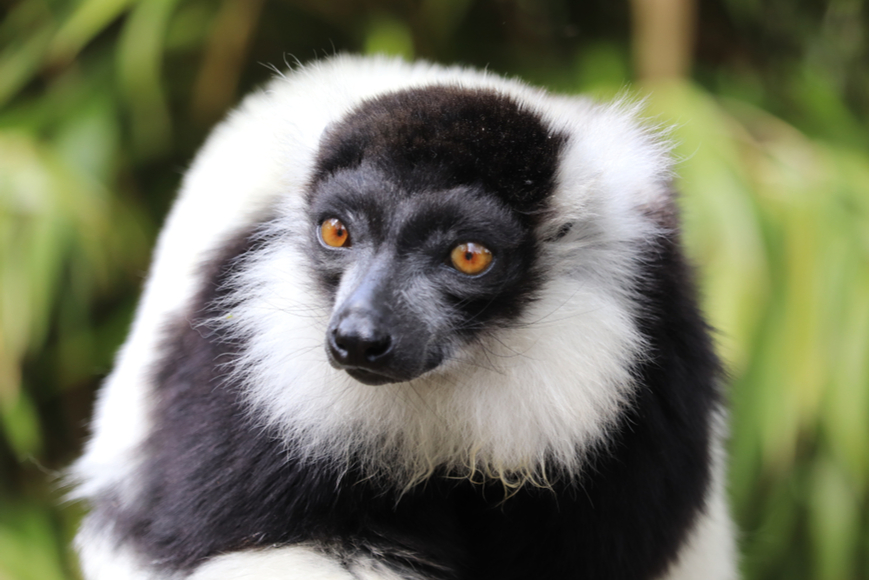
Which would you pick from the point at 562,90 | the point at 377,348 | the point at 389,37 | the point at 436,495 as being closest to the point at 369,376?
the point at 377,348

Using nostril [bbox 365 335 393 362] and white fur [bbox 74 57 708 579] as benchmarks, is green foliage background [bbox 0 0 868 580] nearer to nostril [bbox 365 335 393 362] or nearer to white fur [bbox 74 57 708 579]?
white fur [bbox 74 57 708 579]

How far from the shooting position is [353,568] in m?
1.24

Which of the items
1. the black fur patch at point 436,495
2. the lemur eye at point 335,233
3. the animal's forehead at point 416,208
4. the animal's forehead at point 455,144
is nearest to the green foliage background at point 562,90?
the black fur patch at point 436,495

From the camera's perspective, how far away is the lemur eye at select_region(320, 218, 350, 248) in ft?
4.06

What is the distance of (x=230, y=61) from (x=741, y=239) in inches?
69.0

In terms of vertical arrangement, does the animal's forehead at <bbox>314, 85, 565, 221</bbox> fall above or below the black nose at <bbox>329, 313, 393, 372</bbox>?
above

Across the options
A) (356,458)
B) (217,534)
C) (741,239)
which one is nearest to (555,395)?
(356,458)

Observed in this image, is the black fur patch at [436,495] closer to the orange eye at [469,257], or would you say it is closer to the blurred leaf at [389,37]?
the orange eye at [469,257]

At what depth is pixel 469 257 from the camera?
47.3 inches

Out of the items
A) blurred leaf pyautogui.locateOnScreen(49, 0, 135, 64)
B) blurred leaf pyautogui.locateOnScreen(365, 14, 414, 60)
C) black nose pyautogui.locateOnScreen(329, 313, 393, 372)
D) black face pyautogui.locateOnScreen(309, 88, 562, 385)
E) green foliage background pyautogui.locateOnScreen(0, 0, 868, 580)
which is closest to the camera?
black nose pyautogui.locateOnScreen(329, 313, 393, 372)

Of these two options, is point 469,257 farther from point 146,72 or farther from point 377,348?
point 146,72

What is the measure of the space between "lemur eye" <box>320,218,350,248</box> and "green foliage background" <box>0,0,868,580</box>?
87 centimetres

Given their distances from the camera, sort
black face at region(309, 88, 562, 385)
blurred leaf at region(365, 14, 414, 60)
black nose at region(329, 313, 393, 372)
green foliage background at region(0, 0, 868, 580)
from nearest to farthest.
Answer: black nose at region(329, 313, 393, 372) < black face at region(309, 88, 562, 385) < green foliage background at region(0, 0, 868, 580) < blurred leaf at region(365, 14, 414, 60)

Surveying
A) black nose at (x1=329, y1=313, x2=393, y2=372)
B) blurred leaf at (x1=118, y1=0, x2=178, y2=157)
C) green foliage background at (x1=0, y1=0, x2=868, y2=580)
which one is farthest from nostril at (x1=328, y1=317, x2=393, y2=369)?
blurred leaf at (x1=118, y1=0, x2=178, y2=157)
